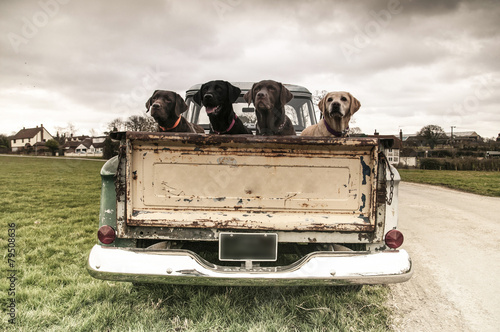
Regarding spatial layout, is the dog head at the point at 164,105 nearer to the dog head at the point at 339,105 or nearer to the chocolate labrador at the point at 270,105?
the chocolate labrador at the point at 270,105

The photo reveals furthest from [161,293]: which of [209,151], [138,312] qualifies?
[209,151]

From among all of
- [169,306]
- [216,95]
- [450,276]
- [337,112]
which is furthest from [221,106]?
[450,276]

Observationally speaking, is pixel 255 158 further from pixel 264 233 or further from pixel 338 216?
pixel 338 216

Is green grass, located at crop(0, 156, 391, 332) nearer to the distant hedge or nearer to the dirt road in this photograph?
the dirt road

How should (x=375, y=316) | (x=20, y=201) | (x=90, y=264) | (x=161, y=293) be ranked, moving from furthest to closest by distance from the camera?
(x=20, y=201), (x=161, y=293), (x=375, y=316), (x=90, y=264)

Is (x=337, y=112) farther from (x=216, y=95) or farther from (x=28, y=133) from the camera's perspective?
(x=28, y=133)

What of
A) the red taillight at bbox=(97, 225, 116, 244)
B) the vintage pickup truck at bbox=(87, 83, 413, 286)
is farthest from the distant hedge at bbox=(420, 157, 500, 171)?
the red taillight at bbox=(97, 225, 116, 244)

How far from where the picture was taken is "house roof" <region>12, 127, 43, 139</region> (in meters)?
96.6

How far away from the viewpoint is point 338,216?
8.48 feet

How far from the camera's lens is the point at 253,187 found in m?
2.59

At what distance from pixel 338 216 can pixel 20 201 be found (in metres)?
8.93

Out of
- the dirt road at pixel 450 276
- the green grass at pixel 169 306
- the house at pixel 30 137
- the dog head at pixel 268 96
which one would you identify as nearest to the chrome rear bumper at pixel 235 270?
the green grass at pixel 169 306

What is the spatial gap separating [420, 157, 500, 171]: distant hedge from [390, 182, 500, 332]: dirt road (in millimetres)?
23551

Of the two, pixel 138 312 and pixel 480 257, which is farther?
pixel 480 257
